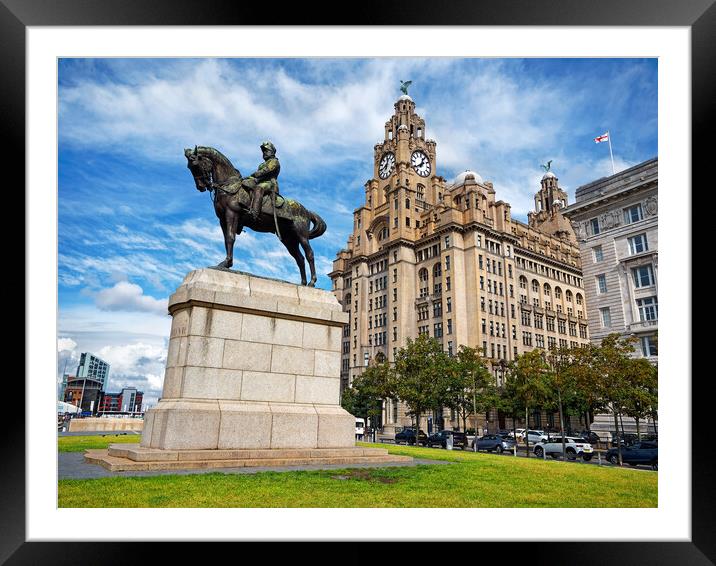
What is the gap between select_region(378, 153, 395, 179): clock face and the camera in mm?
94062

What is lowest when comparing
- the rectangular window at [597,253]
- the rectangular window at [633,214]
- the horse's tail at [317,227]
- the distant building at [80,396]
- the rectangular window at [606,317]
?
the distant building at [80,396]

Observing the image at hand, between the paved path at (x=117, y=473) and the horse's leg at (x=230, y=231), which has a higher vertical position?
the horse's leg at (x=230, y=231)

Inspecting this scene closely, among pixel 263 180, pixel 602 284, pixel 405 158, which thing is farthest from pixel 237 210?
pixel 405 158

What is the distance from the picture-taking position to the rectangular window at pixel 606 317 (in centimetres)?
4081

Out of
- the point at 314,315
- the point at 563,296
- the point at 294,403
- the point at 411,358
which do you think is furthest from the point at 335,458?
the point at 563,296

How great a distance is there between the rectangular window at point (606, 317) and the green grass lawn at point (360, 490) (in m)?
32.3

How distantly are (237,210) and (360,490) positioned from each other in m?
8.72

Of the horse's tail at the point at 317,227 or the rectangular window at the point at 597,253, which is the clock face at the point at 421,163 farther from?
the horse's tail at the point at 317,227

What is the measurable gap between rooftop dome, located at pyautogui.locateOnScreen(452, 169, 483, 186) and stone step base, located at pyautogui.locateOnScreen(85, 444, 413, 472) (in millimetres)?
83547

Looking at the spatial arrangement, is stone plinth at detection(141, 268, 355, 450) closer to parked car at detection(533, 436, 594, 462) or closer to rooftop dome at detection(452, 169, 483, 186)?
parked car at detection(533, 436, 594, 462)

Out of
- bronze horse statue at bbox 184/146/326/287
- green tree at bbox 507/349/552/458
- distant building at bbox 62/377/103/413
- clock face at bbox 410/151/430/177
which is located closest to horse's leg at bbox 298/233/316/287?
bronze horse statue at bbox 184/146/326/287

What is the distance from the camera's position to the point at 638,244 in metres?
39.3
